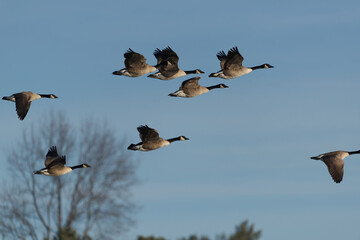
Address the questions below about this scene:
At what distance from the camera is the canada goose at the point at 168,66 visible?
24281 mm

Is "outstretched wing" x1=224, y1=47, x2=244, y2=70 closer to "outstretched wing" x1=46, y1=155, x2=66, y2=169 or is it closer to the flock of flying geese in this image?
the flock of flying geese

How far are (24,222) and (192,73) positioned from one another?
1565 centimetres

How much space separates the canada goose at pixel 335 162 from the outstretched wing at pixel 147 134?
12.7 feet

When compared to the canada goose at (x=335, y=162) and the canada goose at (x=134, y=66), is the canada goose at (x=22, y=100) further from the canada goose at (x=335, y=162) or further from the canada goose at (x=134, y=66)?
the canada goose at (x=335, y=162)

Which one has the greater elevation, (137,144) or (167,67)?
(167,67)

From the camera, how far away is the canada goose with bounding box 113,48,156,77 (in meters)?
23.2

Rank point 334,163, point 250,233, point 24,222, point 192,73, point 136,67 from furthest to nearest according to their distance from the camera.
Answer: point 24,222, point 250,233, point 192,73, point 136,67, point 334,163

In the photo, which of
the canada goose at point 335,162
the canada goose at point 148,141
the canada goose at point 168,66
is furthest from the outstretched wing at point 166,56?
the canada goose at point 335,162

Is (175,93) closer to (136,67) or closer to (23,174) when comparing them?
(136,67)

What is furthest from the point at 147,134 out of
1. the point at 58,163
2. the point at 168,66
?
the point at 168,66

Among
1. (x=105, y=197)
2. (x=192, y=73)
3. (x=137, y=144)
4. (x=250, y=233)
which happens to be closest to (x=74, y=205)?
(x=105, y=197)

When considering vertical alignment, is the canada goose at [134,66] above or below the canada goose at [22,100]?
above

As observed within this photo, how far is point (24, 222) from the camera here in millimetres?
39188

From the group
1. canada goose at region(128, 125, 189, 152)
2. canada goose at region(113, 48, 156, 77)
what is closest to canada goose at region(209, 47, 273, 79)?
canada goose at region(113, 48, 156, 77)
